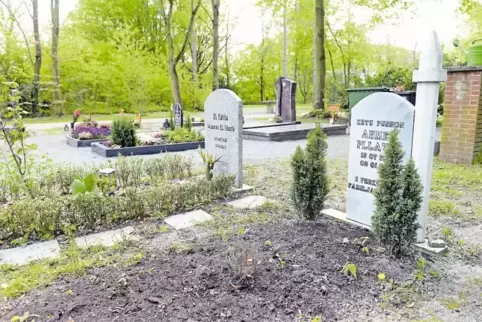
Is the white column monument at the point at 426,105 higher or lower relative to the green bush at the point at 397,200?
higher

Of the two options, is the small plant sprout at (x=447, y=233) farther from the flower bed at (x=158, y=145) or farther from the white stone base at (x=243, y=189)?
the flower bed at (x=158, y=145)

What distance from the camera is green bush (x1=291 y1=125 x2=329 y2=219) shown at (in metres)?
3.56

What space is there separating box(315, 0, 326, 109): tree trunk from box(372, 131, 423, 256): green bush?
13722 mm

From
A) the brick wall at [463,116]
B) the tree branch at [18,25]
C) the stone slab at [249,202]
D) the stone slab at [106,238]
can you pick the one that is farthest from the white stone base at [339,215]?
the tree branch at [18,25]

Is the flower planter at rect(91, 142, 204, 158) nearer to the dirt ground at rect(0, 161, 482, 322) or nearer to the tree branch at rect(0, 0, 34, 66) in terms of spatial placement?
the dirt ground at rect(0, 161, 482, 322)

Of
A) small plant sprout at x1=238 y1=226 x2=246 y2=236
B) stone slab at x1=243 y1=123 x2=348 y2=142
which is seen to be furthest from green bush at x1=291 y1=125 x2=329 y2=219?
stone slab at x1=243 y1=123 x2=348 y2=142

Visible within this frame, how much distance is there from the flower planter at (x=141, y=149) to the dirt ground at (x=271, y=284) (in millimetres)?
5337

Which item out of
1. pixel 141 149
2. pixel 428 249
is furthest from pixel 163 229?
pixel 141 149

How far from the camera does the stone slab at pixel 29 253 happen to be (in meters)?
3.04

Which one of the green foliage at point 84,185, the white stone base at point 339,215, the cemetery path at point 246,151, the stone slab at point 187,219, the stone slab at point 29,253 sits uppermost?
the green foliage at point 84,185

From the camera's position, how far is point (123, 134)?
8.63 meters

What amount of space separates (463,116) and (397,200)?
463 centimetres

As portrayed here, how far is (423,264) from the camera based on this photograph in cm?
276

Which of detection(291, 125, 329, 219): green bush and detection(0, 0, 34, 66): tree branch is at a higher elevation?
detection(0, 0, 34, 66): tree branch
